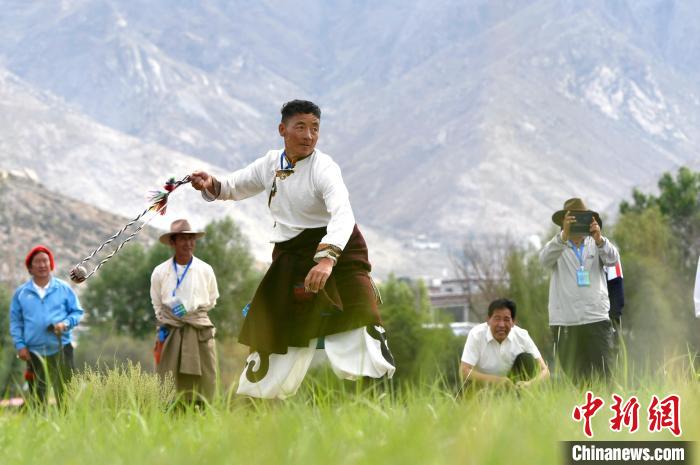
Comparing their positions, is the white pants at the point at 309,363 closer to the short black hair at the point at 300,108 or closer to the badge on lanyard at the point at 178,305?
the short black hair at the point at 300,108

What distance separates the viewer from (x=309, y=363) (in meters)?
6.59

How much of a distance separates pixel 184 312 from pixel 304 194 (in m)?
3.98

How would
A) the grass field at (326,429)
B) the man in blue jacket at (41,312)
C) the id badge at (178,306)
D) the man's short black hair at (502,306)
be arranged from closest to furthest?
1. the grass field at (326,429)
2. the man's short black hair at (502,306)
3. the id badge at (178,306)
4. the man in blue jacket at (41,312)

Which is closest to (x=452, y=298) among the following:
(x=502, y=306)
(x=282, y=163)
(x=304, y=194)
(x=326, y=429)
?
(x=502, y=306)

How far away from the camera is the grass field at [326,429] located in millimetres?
3135

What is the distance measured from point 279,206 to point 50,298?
485cm

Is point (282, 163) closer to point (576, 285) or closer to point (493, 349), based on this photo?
point (493, 349)

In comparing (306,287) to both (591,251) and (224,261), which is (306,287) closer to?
(591,251)

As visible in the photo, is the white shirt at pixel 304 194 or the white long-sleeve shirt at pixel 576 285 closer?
the white shirt at pixel 304 194

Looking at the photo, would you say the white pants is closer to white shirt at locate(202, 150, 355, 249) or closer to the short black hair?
white shirt at locate(202, 150, 355, 249)

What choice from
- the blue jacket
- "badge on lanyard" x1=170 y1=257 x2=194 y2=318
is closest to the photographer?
"badge on lanyard" x1=170 y1=257 x2=194 y2=318

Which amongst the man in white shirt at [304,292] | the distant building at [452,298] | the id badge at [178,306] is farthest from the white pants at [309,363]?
the distant building at [452,298]

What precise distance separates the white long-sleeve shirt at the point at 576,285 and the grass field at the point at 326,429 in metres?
3.84

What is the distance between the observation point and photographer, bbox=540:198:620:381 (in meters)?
9.08
